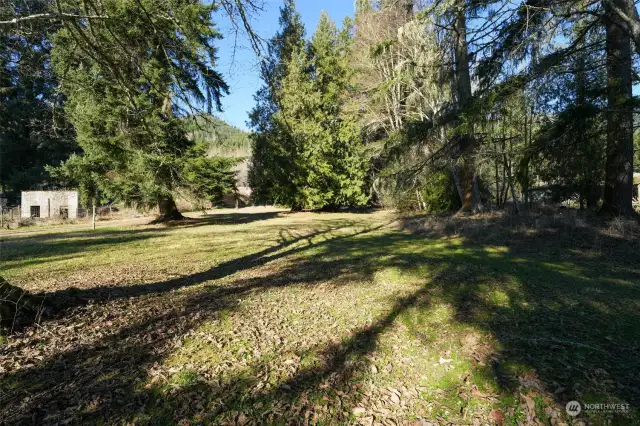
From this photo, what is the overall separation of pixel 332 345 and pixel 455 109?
33.2 feet

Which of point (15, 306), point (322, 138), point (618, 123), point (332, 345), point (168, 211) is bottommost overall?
point (332, 345)

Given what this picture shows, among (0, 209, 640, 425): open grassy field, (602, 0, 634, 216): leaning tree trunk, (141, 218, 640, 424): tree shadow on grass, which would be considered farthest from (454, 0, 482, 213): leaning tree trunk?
(0, 209, 640, 425): open grassy field

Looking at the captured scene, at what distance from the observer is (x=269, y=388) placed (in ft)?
8.78

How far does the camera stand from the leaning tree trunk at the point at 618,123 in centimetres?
736

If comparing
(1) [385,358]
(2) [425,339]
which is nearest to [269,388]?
(1) [385,358]

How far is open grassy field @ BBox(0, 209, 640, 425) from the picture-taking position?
94.9 inches

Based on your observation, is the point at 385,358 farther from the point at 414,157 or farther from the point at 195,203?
the point at 195,203

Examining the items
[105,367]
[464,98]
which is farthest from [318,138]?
[105,367]

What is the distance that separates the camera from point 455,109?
36.9ft

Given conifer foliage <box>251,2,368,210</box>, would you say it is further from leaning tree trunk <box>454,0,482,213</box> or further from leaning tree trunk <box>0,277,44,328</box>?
leaning tree trunk <box>0,277,44,328</box>

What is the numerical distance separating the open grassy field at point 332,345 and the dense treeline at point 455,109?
3272 mm

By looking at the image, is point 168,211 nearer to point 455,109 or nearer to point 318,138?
point 318,138

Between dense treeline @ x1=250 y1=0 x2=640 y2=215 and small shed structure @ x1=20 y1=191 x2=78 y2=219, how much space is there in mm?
11971

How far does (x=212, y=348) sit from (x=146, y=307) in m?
1.54
